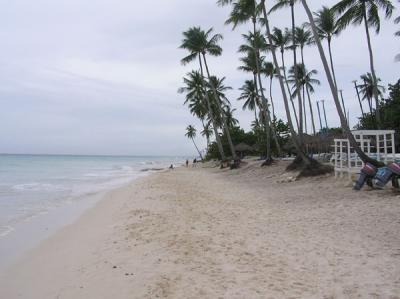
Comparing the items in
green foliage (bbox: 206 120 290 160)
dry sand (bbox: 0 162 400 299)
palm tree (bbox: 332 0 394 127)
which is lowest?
dry sand (bbox: 0 162 400 299)

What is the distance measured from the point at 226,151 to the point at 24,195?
1182 inches

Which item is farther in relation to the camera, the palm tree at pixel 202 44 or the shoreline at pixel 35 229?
the palm tree at pixel 202 44

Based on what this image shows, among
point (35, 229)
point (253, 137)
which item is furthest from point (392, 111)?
point (35, 229)

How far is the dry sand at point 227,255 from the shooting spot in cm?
483

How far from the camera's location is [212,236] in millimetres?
7488

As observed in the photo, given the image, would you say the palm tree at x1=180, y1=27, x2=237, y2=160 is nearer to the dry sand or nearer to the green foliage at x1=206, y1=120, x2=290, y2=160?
the green foliage at x1=206, y1=120, x2=290, y2=160

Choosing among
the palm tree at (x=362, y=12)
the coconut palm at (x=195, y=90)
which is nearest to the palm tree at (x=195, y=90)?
the coconut palm at (x=195, y=90)

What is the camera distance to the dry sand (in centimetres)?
483

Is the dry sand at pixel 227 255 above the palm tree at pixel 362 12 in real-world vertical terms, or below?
below

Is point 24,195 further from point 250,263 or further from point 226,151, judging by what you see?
point 226,151

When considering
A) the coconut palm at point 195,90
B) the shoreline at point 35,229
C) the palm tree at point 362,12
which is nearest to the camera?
the shoreline at point 35,229

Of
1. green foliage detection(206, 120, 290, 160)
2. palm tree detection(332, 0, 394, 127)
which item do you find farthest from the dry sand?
green foliage detection(206, 120, 290, 160)

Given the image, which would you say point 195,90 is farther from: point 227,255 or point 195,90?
point 227,255

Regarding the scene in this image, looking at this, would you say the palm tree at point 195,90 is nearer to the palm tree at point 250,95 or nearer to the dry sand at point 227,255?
the palm tree at point 250,95
